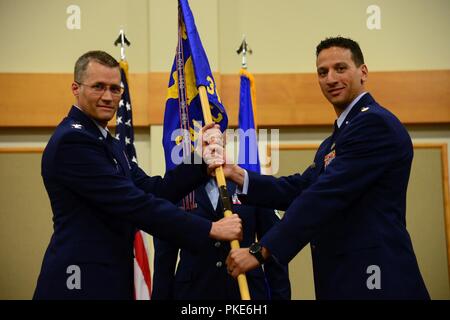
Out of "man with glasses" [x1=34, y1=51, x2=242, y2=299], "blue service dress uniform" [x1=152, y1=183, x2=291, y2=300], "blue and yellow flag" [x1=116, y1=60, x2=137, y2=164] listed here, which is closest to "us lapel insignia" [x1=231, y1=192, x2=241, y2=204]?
"blue service dress uniform" [x1=152, y1=183, x2=291, y2=300]

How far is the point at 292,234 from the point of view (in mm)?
2703

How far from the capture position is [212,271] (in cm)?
319

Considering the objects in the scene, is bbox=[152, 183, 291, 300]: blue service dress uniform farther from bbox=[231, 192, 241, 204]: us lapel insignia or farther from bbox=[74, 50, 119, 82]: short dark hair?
bbox=[74, 50, 119, 82]: short dark hair

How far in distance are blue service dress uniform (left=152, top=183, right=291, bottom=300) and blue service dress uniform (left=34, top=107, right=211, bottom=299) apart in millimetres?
343

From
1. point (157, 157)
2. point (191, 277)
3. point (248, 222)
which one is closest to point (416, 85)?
point (157, 157)

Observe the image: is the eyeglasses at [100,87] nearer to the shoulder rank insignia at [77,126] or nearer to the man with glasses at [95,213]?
the man with glasses at [95,213]

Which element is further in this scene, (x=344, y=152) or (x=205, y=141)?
(x=205, y=141)

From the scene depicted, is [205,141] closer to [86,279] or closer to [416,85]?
[86,279]

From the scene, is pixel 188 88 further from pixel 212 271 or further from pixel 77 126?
pixel 212 271

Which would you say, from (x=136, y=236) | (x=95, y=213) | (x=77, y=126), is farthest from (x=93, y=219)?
(x=136, y=236)

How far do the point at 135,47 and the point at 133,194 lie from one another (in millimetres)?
3248

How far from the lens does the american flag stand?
454cm
